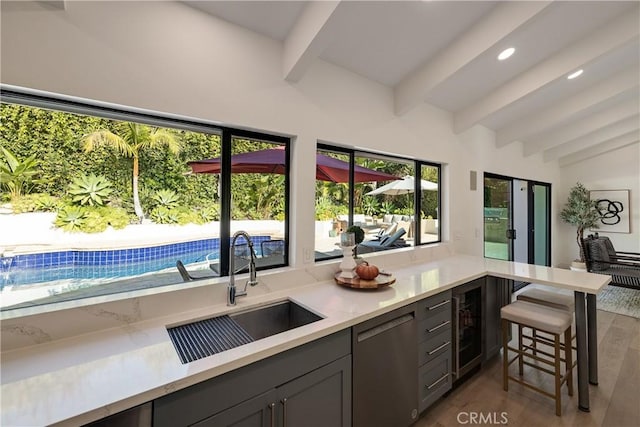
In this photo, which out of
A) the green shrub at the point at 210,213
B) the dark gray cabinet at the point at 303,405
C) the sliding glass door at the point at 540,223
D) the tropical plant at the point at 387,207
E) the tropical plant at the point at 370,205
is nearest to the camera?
the dark gray cabinet at the point at 303,405

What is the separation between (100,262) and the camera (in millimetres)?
1561

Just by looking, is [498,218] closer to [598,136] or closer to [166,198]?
[598,136]

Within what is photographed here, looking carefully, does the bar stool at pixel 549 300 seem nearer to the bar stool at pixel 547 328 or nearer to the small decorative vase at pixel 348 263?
the bar stool at pixel 547 328

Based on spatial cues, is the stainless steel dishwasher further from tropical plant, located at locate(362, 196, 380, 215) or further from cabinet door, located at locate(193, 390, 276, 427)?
tropical plant, located at locate(362, 196, 380, 215)

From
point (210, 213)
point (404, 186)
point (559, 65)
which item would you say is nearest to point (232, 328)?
point (210, 213)

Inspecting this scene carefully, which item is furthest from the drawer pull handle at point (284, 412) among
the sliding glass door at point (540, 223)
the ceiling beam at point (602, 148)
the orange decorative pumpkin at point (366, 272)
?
the ceiling beam at point (602, 148)

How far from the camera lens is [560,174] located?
645 centimetres

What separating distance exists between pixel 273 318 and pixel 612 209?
773 centimetres

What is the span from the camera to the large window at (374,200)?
7.89 feet

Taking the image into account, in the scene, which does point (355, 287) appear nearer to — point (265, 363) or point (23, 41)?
point (265, 363)

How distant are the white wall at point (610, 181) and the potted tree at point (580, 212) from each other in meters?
0.23

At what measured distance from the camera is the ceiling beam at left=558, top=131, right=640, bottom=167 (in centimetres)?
551

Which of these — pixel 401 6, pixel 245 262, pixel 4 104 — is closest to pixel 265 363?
pixel 245 262

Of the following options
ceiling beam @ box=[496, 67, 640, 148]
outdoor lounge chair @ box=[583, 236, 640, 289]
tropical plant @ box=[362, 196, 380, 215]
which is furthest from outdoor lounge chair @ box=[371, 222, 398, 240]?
outdoor lounge chair @ box=[583, 236, 640, 289]
